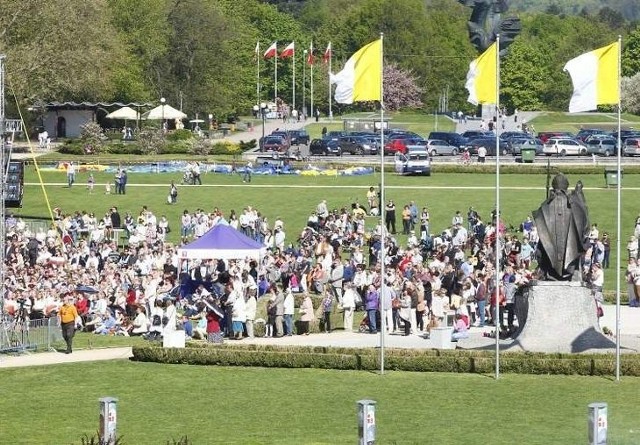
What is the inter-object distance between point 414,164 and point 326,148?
40.7 feet

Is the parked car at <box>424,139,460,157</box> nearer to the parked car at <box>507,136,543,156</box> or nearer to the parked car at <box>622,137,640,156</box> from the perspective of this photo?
the parked car at <box>507,136,543,156</box>

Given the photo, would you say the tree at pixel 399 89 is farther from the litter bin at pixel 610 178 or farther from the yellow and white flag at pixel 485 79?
the yellow and white flag at pixel 485 79

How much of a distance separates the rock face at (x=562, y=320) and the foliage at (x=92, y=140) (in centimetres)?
5465

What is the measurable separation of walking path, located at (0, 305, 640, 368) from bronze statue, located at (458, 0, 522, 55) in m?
85.5

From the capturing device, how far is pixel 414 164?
72.4 metres

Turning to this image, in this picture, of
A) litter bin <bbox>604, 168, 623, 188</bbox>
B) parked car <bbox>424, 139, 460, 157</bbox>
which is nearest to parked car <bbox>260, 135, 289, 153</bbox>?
Answer: parked car <bbox>424, 139, 460, 157</bbox>

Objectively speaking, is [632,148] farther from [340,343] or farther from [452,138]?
[340,343]

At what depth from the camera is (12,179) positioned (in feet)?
186

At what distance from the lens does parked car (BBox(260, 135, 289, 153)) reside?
3351 inches

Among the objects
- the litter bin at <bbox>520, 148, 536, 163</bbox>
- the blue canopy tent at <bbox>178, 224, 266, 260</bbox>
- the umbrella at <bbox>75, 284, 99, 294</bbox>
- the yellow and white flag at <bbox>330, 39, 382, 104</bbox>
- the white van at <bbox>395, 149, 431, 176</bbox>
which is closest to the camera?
the yellow and white flag at <bbox>330, 39, 382, 104</bbox>

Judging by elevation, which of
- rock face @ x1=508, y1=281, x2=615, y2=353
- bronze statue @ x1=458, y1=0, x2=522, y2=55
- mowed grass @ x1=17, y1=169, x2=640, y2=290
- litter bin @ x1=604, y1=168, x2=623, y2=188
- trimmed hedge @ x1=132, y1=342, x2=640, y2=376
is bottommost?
trimmed hedge @ x1=132, y1=342, x2=640, y2=376

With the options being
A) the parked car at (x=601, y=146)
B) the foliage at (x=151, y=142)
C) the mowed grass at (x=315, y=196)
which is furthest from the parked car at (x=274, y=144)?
the parked car at (x=601, y=146)

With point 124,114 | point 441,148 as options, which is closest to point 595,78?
point 441,148

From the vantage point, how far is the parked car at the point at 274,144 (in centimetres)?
8512
